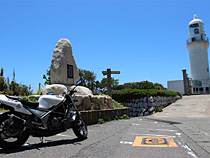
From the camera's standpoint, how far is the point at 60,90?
30.9 ft

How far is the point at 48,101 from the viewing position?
194 inches

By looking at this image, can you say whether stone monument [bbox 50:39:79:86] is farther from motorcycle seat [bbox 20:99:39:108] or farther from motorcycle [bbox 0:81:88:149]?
motorcycle seat [bbox 20:99:39:108]

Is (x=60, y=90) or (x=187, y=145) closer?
(x=187, y=145)

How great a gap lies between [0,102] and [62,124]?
1.42m

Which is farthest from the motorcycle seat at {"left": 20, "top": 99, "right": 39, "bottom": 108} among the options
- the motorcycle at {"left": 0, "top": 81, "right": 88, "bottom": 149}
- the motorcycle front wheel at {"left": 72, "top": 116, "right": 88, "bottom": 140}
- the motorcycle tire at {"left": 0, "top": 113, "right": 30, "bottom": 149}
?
the motorcycle front wheel at {"left": 72, "top": 116, "right": 88, "bottom": 140}

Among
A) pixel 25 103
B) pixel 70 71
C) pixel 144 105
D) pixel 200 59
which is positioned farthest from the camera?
pixel 200 59

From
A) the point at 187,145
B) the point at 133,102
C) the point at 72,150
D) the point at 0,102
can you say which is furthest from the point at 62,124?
the point at 133,102

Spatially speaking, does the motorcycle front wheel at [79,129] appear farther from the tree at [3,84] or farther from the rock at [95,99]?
the tree at [3,84]

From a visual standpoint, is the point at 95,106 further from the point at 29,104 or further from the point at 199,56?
the point at 199,56

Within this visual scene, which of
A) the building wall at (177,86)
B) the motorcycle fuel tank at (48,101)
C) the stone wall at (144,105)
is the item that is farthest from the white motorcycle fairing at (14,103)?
the building wall at (177,86)

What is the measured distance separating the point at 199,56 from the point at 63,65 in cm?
3418

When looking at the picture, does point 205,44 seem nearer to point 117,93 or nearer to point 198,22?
point 198,22

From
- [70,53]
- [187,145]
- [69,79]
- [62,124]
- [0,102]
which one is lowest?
[187,145]

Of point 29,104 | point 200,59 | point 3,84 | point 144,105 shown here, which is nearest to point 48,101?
point 29,104
